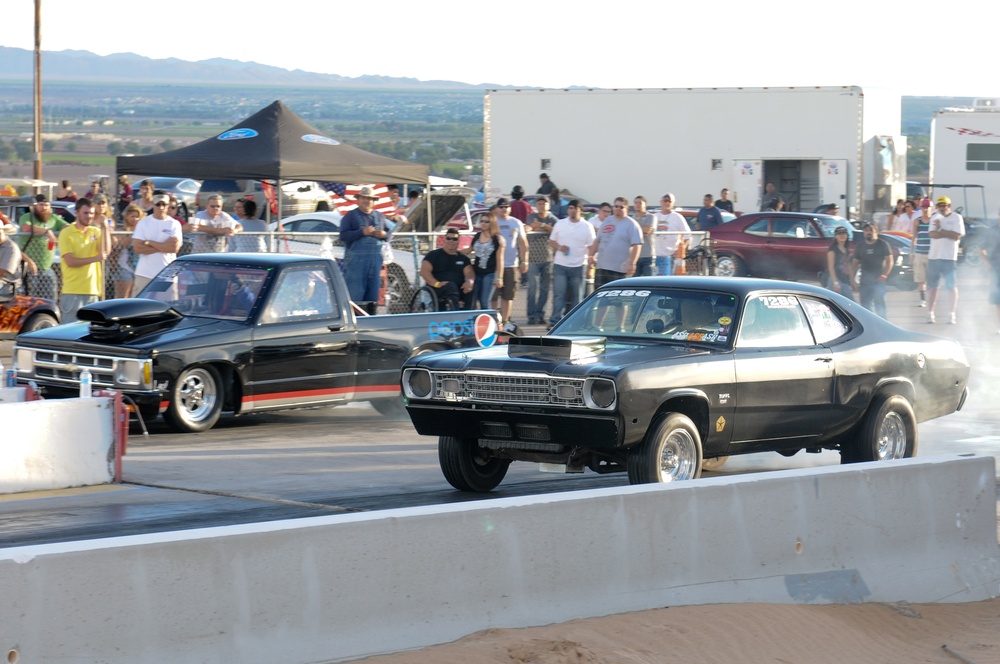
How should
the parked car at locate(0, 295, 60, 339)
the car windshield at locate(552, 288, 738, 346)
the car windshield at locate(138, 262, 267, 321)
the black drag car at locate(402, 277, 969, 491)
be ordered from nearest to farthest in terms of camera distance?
the black drag car at locate(402, 277, 969, 491) → the car windshield at locate(552, 288, 738, 346) → the car windshield at locate(138, 262, 267, 321) → the parked car at locate(0, 295, 60, 339)

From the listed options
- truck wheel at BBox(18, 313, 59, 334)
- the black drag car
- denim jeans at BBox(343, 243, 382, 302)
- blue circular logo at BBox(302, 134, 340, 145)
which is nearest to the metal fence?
denim jeans at BBox(343, 243, 382, 302)

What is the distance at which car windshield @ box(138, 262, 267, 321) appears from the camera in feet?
39.3

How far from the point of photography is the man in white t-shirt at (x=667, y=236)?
66.8 ft

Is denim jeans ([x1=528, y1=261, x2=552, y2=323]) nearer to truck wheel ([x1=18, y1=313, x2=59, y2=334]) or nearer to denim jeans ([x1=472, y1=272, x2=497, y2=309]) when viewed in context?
denim jeans ([x1=472, y1=272, x2=497, y2=309])

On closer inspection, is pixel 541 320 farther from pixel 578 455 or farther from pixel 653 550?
pixel 653 550

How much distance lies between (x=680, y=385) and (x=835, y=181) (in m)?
26.2

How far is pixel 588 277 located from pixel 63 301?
877 centimetres

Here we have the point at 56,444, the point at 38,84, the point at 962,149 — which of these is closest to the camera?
the point at 56,444

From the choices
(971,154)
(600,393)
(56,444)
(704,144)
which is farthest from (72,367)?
(971,154)

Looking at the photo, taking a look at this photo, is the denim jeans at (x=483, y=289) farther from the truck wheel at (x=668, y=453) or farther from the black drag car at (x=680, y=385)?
A: the truck wheel at (x=668, y=453)

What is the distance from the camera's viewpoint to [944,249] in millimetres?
20938

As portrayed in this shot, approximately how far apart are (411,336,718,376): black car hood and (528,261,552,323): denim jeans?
11.3m

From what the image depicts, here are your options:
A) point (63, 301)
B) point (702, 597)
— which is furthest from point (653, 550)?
point (63, 301)

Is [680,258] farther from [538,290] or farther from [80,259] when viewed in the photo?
[80,259]
